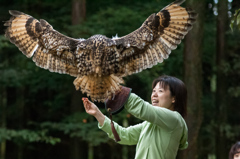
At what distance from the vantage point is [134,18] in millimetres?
9562

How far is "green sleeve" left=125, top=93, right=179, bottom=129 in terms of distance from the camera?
9.12 ft

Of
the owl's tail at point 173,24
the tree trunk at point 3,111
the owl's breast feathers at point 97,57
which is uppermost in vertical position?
the owl's tail at point 173,24

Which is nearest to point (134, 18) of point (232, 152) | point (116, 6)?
point (116, 6)

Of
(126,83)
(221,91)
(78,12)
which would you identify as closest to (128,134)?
(126,83)

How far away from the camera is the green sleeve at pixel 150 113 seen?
278cm

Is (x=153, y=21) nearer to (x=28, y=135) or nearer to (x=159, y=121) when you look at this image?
(x=159, y=121)

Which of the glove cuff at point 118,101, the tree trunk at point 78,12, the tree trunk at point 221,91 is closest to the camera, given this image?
the glove cuff at point 118,101

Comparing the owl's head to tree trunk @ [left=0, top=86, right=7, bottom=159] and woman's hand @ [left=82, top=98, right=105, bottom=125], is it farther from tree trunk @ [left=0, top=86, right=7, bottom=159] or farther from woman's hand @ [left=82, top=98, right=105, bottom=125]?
tree trunk @ [left=0, top=86, right=7, bottom=159]

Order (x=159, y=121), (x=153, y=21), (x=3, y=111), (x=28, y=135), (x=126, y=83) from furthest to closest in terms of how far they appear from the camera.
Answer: (x=3, y=111) < (x=28, y=135) < (x=126, y=83) < (x=153, y=21) < (x=159, y=121)

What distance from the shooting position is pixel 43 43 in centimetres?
389

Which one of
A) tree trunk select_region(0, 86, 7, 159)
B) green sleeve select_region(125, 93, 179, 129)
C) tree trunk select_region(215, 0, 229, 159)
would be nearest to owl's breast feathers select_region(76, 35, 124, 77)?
green sleeve select_region(125, 93, 179, 129)

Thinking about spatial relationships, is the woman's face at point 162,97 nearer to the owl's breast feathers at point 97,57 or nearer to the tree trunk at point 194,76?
the owl's breast feathers at point 97,57

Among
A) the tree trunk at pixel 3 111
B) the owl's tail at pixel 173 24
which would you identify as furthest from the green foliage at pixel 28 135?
the owl's tail at pixel 173 24

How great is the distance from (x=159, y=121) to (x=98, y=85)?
0.62m
